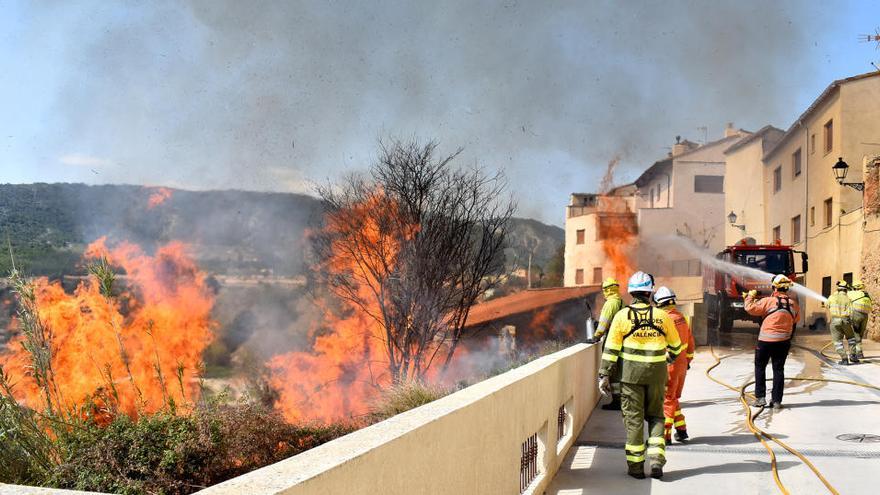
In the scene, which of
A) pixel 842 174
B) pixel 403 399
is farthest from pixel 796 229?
pixel 403 399

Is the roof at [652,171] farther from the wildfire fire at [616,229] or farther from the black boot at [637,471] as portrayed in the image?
the black boot at [637,471]

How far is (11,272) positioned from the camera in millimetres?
7008

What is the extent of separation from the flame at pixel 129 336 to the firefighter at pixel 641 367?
4655 mm

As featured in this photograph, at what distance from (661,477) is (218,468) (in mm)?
4226

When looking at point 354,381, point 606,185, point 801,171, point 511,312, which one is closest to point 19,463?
point 354,381

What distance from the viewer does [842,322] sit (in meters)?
13.3

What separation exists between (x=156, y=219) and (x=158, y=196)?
4.38 feet

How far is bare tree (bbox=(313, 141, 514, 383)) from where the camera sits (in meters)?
17.8

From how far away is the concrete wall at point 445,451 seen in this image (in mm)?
2195

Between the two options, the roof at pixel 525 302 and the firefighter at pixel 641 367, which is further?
the roof at pixel 525 302

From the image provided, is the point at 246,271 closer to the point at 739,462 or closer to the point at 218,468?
the point at 218,468

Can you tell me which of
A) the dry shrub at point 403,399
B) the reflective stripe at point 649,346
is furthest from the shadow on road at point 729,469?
the dry shrub at point 403,399

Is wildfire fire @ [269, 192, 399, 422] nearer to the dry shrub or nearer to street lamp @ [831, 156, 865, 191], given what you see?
the dry shrub

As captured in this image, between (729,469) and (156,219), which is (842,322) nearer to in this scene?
(729,469)
